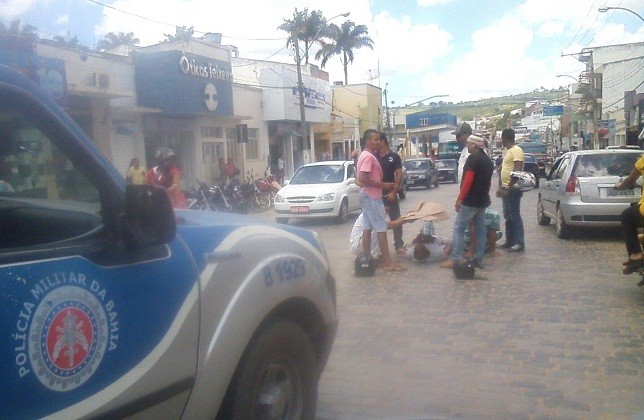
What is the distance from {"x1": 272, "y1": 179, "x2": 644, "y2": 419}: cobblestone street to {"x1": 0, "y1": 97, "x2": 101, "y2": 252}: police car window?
71.5 inches

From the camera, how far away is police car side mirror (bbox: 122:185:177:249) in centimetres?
246

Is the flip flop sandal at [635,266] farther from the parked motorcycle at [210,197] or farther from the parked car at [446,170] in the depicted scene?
the parked car at [446,170]

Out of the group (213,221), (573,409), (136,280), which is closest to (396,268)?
(573,409)

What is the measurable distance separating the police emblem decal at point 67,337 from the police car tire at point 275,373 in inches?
32.6

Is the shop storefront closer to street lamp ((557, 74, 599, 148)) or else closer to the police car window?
the police car window

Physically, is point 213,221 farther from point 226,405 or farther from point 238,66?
point 238,66

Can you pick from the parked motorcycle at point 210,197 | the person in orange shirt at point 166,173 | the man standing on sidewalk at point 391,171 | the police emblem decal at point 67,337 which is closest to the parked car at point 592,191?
the man standing on sidewalk at point 391,171

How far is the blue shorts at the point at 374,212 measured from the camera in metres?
9.09

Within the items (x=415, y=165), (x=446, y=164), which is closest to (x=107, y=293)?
(x=415, y=165)

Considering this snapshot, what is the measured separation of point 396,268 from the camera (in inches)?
367

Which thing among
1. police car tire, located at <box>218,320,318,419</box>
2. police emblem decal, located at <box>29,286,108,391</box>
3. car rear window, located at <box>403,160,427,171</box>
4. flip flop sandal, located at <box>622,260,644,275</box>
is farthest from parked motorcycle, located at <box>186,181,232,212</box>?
car rear window, located at <box>403,160,427,171</box>

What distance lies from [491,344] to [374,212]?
3.52 m

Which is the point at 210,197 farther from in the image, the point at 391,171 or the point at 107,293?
the point at 107,293

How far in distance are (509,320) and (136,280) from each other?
4.83 m
